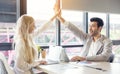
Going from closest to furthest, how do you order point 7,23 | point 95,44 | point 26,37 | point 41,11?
point 26,37, point 95,44, point 7,23, point 41,11

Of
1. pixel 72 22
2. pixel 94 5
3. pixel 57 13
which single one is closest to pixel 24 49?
pixel 57 13

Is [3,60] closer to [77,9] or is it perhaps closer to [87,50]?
[87,50]

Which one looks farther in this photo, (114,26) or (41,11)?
(114,26)

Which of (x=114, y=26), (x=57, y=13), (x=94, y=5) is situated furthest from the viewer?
(x=114, y=26)

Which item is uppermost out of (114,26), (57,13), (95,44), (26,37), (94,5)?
(94,5)

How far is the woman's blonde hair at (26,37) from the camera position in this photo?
2.26 m

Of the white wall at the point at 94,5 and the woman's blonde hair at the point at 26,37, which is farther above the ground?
the white wall at the point at 94,5

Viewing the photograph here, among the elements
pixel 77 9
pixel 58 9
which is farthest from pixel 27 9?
pixel 77 9

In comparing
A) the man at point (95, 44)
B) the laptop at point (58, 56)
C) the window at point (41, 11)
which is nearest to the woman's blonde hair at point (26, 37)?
the laptop at point (58, 56)

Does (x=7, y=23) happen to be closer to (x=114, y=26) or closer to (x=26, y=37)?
(x=26, y=37)

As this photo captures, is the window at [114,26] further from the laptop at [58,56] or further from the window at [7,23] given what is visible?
the window at [7,23]

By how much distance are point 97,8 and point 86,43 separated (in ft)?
3.51

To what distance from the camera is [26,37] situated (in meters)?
2.34

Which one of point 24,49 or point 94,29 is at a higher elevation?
point 94,29
